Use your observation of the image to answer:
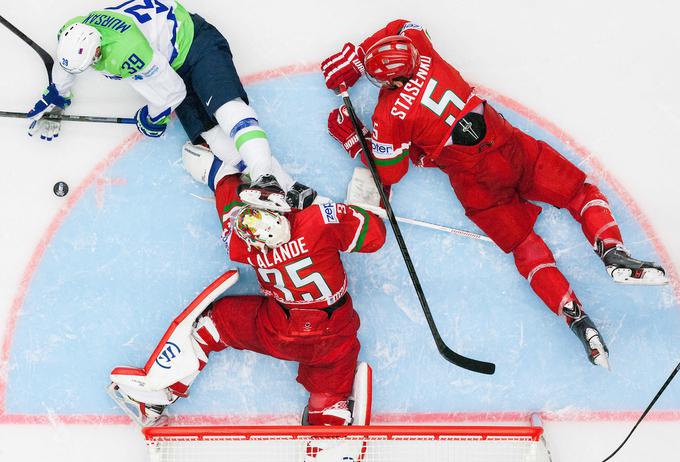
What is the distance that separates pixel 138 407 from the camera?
127 inches

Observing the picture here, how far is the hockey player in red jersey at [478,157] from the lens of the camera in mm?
2777

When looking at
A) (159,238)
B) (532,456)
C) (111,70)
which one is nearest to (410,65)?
(111,70)

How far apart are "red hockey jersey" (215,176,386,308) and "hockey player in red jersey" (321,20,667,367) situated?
0.31 meters

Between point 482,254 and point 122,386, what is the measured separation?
197 centimetres

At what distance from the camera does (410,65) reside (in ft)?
8.80

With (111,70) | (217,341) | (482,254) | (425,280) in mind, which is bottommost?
(217,341)

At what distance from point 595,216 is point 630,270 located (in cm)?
30

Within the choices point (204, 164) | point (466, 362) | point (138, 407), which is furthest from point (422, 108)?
point (138, 407)

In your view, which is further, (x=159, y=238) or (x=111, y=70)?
(x=159, y=238)

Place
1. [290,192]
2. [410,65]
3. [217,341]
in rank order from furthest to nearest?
[217,341] < [290,192] < [410,65]

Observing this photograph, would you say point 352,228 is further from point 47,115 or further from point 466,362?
point 47,115

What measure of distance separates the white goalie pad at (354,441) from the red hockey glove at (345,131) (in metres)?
1.10

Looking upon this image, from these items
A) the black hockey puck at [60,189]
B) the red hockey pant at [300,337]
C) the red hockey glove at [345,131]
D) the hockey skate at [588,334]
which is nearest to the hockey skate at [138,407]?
the red hockey pant at [300,337]

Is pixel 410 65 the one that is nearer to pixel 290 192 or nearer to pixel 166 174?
pixel 290 192
